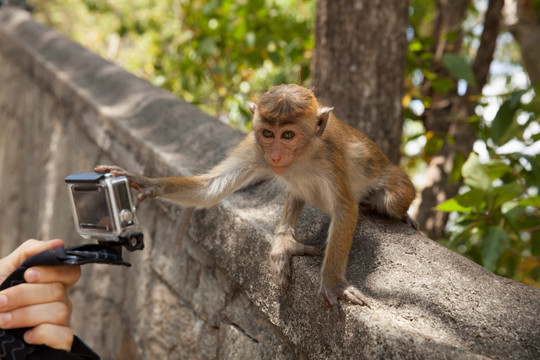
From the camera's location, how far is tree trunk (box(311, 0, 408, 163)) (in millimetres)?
3357

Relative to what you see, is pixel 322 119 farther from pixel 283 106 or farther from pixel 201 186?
pixel 201 186

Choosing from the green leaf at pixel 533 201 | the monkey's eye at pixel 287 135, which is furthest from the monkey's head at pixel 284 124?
the green leaf at pixel 533 201


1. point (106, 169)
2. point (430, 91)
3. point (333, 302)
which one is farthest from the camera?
point (430, 91)

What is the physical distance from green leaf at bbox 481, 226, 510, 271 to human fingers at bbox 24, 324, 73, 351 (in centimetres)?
206

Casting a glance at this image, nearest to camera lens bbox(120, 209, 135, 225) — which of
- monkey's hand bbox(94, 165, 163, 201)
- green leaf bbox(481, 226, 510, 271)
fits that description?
monkey's hand bbox(94, 165, 163, 201)

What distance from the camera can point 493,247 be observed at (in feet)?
8.82

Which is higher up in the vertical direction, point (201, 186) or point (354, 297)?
point (201, 186)

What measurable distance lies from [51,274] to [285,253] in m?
0.97

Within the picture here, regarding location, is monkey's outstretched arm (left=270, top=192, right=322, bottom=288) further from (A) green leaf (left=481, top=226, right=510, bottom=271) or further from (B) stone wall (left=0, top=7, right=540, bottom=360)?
(A) green leaf (left=481, top=226, right=510, bottom=271)

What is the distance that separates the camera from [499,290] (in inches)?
76.5

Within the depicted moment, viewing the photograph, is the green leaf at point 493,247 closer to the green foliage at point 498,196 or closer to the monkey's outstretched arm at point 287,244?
the green foliage at point 498,196

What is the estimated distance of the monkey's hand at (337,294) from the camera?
1.85m

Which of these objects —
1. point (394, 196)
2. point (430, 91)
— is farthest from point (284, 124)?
point (430, 91)

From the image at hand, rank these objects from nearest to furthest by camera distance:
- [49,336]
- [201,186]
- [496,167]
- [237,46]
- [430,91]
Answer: [49,336] → [201,186] → [496,167] → [430,91] → [237,46]
